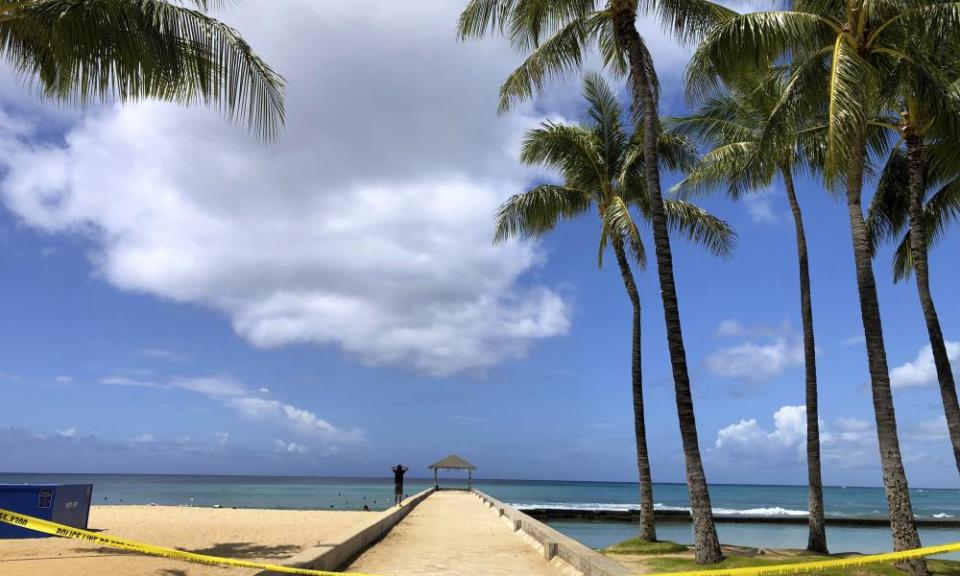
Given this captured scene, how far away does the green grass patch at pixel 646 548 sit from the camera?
13.9m

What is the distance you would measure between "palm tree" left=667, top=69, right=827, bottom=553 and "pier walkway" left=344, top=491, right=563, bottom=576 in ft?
21.4

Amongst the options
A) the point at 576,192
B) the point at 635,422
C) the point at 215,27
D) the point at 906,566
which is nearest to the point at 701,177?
the point at 576,192

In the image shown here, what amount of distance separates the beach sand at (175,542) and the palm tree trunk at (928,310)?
12.7 metres

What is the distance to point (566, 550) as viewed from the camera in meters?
9.93

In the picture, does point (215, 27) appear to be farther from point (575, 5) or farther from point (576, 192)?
point (576, 192)

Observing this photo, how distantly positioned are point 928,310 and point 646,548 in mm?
8563

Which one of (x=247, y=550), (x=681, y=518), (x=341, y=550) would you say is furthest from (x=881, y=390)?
(x=681, y=518)

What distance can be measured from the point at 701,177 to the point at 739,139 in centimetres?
170

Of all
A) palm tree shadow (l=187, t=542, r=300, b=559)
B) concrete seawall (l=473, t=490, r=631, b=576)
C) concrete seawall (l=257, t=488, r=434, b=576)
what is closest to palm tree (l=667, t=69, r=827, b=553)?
concrete seawall (l=473, t=490, r=631, b=576)

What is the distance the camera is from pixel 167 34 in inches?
374

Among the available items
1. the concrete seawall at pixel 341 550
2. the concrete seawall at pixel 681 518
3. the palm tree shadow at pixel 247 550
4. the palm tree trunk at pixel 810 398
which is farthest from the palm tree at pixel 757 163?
the concrete seawall at pixel 681 518

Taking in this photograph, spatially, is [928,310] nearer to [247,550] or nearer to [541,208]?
[541,208]

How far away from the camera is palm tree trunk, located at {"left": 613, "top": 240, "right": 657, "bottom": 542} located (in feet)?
A: 50.4

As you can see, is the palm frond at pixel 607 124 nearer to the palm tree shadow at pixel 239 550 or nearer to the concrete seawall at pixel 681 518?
the palm tree shadow at pixel 239 550
